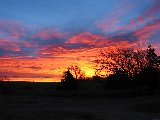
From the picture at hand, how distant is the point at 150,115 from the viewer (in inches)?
1225

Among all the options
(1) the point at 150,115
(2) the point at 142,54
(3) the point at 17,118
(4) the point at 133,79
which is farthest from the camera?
(2) the point at 142,54

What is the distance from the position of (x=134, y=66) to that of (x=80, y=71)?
1775 inches

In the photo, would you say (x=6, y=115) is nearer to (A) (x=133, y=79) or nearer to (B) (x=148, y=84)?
(B) (x=148, y=84)

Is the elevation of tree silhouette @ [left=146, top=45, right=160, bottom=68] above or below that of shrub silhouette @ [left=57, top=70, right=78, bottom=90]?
above

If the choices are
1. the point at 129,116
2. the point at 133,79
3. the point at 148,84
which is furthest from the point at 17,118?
the point at 133,79

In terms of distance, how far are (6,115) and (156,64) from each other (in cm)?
4517

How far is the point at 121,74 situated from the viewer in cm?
6406

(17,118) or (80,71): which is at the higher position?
(80,71)

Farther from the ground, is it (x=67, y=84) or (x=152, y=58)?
(x=152, y=58)

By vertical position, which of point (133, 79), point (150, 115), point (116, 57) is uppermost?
point (116, 57)

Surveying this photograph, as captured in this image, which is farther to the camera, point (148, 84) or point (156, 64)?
point (156, 64)

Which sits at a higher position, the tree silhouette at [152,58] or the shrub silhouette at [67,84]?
the tree silhouette at [152,58]

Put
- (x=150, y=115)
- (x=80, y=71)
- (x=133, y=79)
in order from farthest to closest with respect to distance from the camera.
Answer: (x=80, y=71) → (x=133, y=79) → (x=150, y=115)

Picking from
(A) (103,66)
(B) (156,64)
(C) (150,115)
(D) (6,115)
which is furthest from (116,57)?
(D) (6,115)
